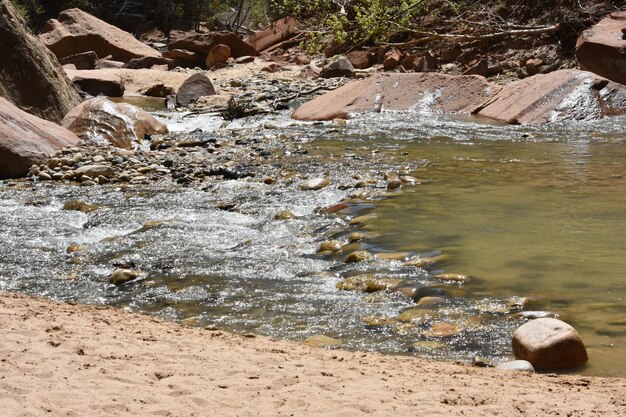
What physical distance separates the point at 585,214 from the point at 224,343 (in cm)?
358

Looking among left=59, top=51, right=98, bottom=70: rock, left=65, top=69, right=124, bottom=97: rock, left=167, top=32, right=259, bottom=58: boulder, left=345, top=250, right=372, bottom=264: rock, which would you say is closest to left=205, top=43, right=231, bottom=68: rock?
left=167, top=32, right=259, bottom=58: boulder

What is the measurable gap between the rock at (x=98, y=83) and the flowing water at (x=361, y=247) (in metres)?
8.05

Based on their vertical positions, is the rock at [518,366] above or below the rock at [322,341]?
above

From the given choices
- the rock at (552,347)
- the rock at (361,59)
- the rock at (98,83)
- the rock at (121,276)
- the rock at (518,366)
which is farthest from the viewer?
the rock at (361,59)

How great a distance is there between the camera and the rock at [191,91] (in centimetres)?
1557

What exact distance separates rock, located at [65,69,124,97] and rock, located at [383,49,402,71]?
5.55 meters

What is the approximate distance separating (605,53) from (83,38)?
1375 cm

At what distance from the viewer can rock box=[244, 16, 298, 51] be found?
83.0ft

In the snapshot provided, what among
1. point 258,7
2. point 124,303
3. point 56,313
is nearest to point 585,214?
point 124,303

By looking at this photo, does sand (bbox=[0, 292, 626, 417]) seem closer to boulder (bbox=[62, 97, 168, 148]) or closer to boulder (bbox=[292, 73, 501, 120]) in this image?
boulder (bbox=[62, 97, 168, 148])

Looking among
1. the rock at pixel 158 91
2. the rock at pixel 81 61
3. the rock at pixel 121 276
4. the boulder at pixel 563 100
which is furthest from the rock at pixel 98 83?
the rock at pixel 121 276

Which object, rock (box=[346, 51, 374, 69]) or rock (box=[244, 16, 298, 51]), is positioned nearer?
rock (box=[346, 51, 374, 69])

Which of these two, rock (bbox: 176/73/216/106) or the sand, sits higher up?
the sand

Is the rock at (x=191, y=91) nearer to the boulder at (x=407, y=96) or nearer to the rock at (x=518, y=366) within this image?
the boulder at (x=407, y=96)
